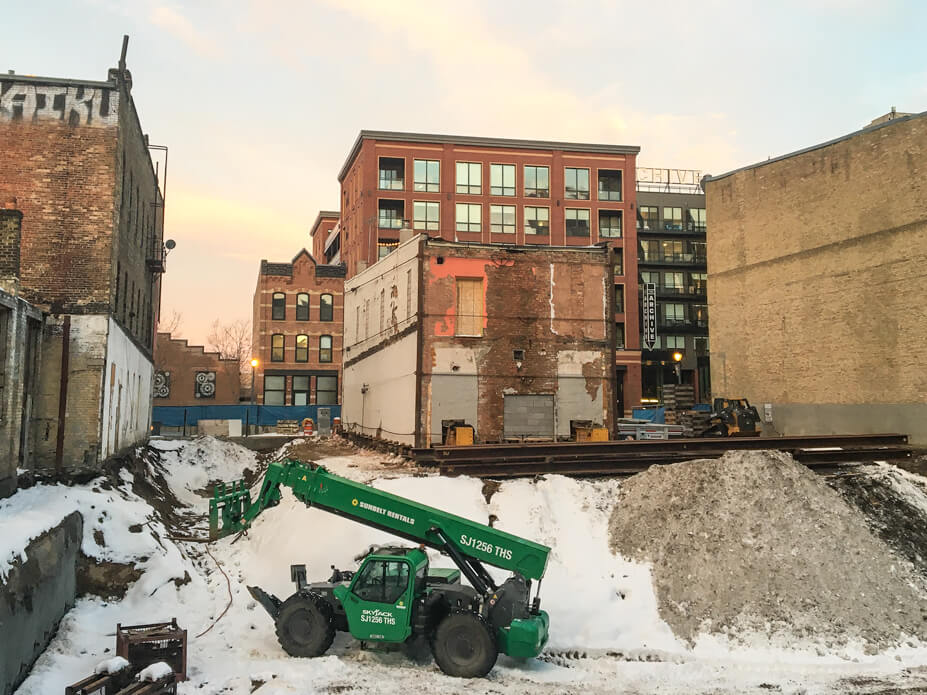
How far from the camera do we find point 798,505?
15117 millimetres

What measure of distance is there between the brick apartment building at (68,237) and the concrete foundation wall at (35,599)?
218 inches

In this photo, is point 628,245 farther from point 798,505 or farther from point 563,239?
point 798,505

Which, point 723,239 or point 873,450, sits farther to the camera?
point 723,239

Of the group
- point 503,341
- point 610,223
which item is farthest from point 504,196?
point 503,341

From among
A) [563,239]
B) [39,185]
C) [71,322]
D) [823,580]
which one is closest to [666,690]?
[823,580]

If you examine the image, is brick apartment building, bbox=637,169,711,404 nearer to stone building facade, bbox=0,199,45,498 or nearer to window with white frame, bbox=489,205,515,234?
window with white frame, bbox=489,205,515,234

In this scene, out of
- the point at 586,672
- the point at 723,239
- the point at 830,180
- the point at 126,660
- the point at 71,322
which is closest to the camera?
the point at 126,660

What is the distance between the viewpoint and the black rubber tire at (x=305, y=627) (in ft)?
35.2

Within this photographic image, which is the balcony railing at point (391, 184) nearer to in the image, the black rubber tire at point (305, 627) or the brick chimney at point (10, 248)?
the brick chimney at point (10, 248)

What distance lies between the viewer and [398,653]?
36.6 feet

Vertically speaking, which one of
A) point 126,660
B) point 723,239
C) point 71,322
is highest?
point 723,239

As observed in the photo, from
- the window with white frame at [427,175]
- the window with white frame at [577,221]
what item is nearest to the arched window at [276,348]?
the window with white frame at [427,175]

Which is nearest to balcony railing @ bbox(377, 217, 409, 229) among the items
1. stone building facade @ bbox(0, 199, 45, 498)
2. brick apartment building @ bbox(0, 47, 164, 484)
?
brick apartment building @ bbox(0, 47, 164, 484)

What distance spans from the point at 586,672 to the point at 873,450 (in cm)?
1396
